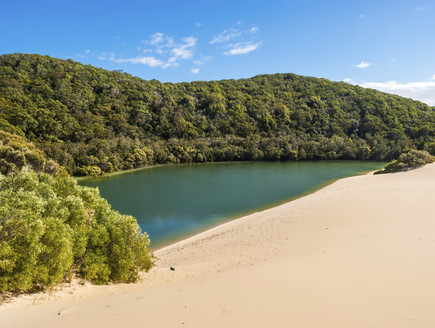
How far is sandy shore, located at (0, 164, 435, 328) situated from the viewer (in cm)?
550

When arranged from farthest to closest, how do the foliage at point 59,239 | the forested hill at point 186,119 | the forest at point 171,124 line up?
1. the forested hill at point 186,119
2. the forest at point 171,124
3. the foliage at point 59,239

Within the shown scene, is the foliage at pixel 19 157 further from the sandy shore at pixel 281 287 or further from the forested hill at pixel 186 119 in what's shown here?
the sandy shore at pixel 281 287

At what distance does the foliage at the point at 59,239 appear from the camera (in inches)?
285

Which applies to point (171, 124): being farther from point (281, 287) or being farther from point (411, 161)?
point (281, 287)

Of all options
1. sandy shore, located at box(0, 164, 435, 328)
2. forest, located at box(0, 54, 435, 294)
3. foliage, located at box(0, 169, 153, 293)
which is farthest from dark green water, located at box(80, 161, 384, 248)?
forest, located at box(0, 54, 435, 294)

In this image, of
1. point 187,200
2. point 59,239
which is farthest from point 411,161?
point 59,239

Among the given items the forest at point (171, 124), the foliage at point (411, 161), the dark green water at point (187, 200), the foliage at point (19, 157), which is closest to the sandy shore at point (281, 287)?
the forest at point (171, 124)

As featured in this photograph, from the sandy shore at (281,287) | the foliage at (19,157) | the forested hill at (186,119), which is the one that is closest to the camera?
the sandy shore at (281,287)

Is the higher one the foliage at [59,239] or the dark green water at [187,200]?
the foliage at [59,239]

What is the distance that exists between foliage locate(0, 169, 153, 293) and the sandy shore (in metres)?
0.66

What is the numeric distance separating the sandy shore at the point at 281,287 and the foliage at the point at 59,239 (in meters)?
0.66

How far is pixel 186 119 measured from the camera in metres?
92.1

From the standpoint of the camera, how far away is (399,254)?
9570 mm

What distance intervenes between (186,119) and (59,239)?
86.3m
